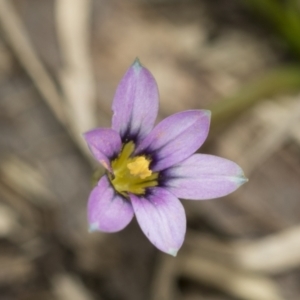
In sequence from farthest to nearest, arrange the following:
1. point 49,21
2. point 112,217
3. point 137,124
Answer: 1. point 49,21
2. point 137,124
3. point 112,217

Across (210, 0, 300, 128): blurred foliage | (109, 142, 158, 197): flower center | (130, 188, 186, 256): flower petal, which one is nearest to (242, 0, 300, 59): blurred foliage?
(210, 0, 300, 128): blurred foliage

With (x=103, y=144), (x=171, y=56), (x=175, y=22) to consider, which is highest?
(x=175, y=22)

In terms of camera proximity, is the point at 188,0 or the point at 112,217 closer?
the point at 112,217

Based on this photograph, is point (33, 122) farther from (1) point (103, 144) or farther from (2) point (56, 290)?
(1) point (103, 144)

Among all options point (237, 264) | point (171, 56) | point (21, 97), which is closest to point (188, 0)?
point (171, 56)

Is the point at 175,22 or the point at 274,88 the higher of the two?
the point at 175,22

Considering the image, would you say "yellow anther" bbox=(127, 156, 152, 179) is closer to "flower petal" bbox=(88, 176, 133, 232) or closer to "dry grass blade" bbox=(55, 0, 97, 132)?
"flower petal" bbox=(88, 176, 133, 232)

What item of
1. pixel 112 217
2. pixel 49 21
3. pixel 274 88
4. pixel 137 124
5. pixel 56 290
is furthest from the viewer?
pixel 49 21
